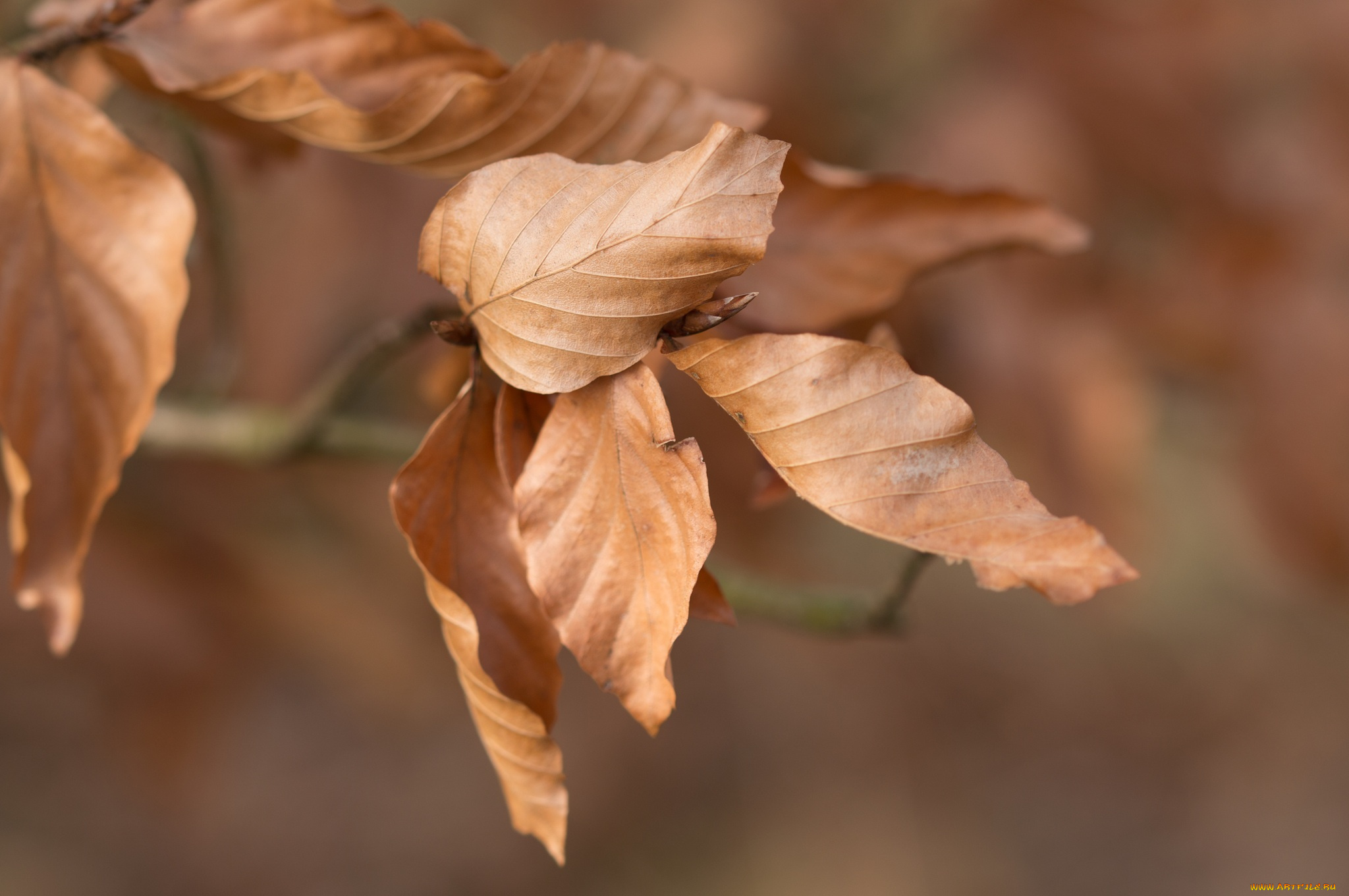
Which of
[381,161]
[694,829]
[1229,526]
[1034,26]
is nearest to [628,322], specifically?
[381,161]

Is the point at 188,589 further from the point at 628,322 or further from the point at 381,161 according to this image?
the point at 628,322

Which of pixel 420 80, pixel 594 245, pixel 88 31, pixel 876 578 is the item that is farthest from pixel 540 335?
pixel 876 578

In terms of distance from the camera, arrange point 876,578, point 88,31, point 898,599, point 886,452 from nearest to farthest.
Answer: point 886,452
point 88,31
point 898,599
point 876,578

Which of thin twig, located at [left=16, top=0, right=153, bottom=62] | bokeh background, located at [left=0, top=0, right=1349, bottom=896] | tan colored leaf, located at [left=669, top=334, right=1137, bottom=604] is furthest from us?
bokeh background, located at [left=0, top=0, right=1349, bottom=896]

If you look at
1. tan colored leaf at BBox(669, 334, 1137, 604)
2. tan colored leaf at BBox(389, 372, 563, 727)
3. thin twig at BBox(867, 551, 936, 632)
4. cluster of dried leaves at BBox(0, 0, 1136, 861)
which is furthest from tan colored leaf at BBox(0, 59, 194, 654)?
thin twig at BBox(867, 551, 936, 632)

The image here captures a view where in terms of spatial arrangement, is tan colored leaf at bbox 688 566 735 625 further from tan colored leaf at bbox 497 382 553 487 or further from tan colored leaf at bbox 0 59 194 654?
tan colored leaf at bbox 0 59 194 654

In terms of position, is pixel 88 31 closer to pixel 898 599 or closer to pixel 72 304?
pixel 72 304

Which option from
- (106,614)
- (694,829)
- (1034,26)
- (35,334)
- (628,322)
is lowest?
(694,829)
